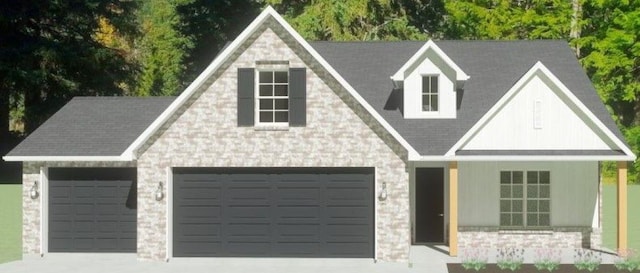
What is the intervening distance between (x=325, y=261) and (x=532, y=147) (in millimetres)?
6034

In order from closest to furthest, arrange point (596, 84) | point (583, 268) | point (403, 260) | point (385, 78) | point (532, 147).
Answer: point (583, 268) < point (403, 260) < point (532, 147) < point (385, 78) < point (596, 84)

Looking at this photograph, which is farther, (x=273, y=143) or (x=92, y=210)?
(x=92, y=210)

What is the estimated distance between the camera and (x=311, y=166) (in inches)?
1015

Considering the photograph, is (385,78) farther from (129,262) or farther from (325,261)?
(129,262)

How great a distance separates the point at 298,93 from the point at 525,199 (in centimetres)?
725

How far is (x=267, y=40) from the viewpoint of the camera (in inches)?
1006

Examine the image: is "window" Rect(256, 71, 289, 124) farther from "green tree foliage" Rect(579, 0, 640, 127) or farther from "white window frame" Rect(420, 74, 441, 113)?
"green tree foliage" Rect(579, 0, 640, 127)

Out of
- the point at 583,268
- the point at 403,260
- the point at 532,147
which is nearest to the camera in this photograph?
the point at 583,268

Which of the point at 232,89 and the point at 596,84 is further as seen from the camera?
the point at 596,84

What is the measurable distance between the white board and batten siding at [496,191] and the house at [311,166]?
4cm

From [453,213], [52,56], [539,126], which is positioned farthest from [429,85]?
[52,56]

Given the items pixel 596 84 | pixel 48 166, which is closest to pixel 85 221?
pixel 48 166

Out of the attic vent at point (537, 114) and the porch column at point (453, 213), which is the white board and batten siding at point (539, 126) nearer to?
the attic vent at point (537, 114)

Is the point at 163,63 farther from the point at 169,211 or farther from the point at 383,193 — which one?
the point at 383,193
